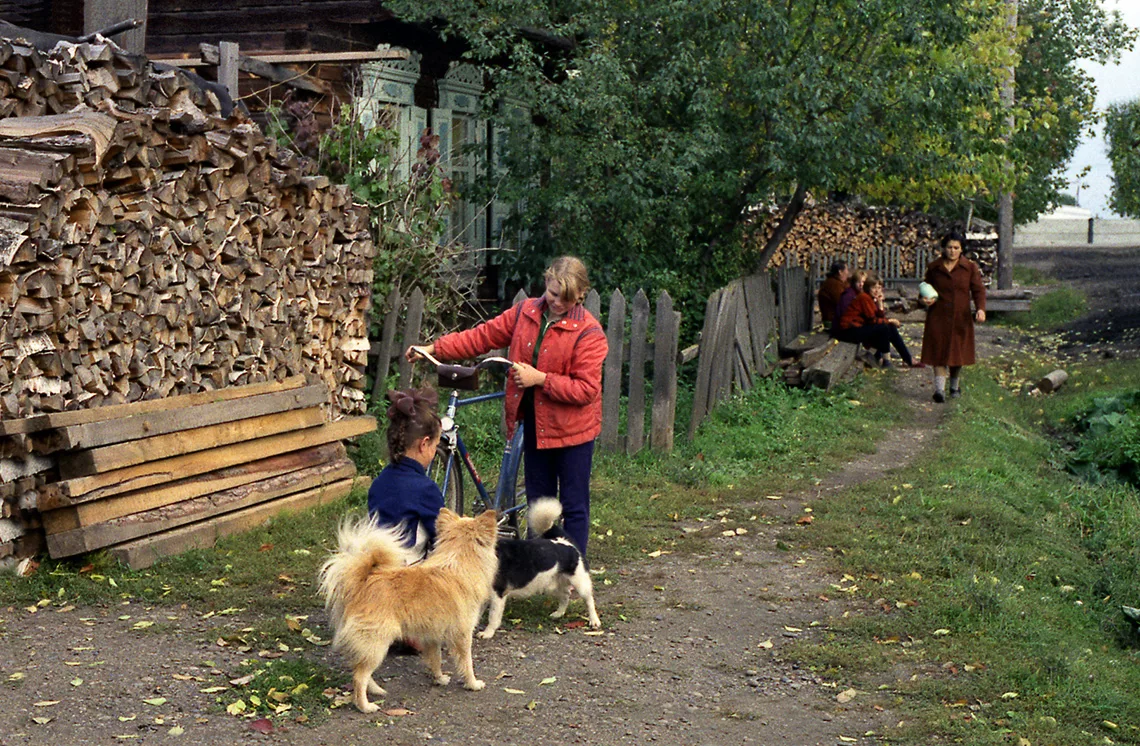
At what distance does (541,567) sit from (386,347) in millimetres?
4770

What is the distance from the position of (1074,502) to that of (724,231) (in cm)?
615

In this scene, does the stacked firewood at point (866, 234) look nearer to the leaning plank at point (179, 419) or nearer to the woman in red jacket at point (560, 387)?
the leaning plank at point (179, 419)

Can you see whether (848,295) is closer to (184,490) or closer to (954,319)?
(954,319)

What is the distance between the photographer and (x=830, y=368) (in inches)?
562

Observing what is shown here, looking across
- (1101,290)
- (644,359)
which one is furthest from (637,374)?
(1101,290)

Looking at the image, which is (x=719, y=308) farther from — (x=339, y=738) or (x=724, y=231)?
(x=339, y=738)

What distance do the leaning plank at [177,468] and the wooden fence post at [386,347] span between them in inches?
50.9

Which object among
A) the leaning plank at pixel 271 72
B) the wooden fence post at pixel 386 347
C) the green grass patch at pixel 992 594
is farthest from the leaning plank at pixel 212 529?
the leaning plank at pixel 271 72

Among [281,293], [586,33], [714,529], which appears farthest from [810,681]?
[586,33]

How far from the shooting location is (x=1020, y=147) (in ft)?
57.2

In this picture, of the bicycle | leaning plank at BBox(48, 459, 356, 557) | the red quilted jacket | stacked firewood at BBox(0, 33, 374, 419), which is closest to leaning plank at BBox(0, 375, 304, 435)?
stacked firewood at BBox(0, 33, 374, 419)

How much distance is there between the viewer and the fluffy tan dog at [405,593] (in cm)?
495

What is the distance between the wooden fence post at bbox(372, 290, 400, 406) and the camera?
1044 centimetres

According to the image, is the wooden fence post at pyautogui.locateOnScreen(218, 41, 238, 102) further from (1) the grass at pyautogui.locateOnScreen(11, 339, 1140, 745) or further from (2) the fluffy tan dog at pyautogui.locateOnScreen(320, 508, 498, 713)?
(2) the fluffy tan dog at pyautogui.locateOnScreen(320, 508, 498, 713)
